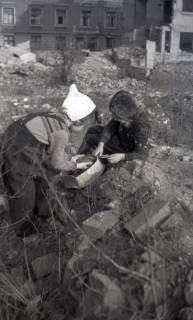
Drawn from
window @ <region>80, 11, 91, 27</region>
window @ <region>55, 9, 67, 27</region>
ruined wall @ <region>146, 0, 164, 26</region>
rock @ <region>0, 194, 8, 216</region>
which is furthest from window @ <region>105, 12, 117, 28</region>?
rock @ <region>0, 194, 8, 216</region>

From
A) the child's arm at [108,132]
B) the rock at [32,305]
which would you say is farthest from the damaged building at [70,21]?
the rock at [32,305]

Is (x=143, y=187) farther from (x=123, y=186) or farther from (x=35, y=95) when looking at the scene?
(x=35, y=95)

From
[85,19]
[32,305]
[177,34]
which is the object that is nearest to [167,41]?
[177,34]

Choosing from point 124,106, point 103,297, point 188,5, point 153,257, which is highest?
point 188,5

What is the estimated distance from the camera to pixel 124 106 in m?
5.08

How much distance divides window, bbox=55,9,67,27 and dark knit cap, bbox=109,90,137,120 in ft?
99.4

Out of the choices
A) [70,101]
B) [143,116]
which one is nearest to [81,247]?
[70,101]

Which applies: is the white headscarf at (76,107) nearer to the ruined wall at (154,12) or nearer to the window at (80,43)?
the window at (80,43)

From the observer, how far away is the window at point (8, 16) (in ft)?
108

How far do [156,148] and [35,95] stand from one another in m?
8.17

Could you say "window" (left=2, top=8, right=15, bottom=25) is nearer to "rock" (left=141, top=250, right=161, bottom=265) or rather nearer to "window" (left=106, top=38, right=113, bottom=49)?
"window" (left=106, top=38, right=113, bottom=49)

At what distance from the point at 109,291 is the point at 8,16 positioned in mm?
32430

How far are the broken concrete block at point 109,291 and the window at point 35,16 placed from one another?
32.3 m

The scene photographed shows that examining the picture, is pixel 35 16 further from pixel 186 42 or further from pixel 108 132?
pixel 108 132
